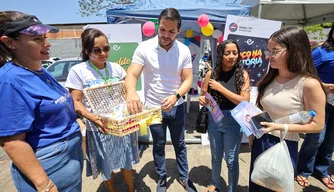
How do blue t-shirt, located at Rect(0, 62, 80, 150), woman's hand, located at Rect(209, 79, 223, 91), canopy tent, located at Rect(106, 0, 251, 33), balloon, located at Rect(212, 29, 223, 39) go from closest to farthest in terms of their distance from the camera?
blue t-shirt, located at Rect(0, 62, 80, 150)
woman's hand, located at Rect(209, 79, 223, 91)
canopy tent, located at Rect(106, 0, 251, 33)
balloon, located at Rect(212, 29, 223, 39)

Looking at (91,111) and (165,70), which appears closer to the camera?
(91,111)

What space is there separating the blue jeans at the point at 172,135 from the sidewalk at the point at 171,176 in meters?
0.38

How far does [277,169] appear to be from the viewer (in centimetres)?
130

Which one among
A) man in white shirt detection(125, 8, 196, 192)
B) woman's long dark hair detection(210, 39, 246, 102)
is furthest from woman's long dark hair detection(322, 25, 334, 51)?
man in white shirt detection(125, 8, 196, 192)

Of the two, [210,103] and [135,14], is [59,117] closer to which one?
[210,103]

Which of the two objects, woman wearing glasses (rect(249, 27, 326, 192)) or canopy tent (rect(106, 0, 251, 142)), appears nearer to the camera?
woman wearing glasses (rect(249, 27, 326, 192))

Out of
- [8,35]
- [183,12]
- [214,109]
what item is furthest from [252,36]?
[8,35]

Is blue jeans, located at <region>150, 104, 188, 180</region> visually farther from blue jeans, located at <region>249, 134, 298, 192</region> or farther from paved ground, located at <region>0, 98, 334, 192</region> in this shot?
blue jeans, located at <region>249, 134, 298, 192</region>

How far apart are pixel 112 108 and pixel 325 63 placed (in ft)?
8.18

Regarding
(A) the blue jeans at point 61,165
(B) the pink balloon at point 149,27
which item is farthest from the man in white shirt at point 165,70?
(B) the pink balloon at point 149,27

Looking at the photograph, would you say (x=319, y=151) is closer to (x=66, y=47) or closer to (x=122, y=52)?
(x=122, y=52)

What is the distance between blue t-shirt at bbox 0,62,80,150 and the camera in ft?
3.07

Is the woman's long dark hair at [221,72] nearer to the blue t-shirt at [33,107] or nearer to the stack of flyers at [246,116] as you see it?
the stack of flyers at [246,116]

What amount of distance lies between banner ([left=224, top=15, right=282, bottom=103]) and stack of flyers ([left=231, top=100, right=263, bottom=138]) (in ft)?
6.08
